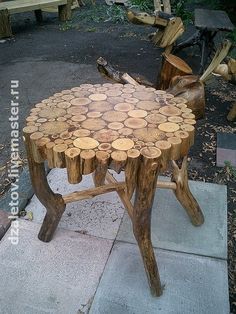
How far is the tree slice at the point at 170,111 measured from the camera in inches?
71.2

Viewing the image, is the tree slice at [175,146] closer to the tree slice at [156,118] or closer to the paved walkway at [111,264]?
the tree slice at [156,118]

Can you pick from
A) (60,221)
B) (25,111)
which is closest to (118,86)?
(60,221)

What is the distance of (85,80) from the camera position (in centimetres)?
465

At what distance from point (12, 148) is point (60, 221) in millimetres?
1226

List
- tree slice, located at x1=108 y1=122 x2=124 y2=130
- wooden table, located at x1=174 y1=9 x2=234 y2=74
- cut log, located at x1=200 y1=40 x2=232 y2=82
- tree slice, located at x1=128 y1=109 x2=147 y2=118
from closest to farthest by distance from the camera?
tree slice, located at x1=108 y1=122 x2=124 y2=130
tree slice, located at x1=128 y1=109 x2=147 y2=118
cut log, located at x1=200 y1=40 x2=232 y2=82
wooden table, located at x1=174 y1=9 x2=234 y2=74

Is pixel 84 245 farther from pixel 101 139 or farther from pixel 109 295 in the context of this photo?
pixel 101 139

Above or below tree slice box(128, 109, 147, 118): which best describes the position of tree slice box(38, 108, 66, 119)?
below

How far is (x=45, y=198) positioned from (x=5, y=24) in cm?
536

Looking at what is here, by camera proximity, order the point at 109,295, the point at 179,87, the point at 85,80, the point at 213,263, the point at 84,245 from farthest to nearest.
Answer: the point at 85,80, the point at 179,87, the point at 84,245, the point at 213,263, the point at 109,295

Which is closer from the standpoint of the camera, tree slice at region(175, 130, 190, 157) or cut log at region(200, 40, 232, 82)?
tree slice at region(175, 130, 190, 157)

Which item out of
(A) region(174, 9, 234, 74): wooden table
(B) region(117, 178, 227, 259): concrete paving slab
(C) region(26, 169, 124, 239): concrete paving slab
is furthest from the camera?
(A) region(174, 9, 234, 74): wooden table

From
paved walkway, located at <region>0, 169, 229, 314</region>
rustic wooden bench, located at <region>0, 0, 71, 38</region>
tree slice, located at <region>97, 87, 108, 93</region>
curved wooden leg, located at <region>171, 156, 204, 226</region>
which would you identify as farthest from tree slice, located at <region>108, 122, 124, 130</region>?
rustic wooden bench, located at <region>0, 0, 71, 38</region>

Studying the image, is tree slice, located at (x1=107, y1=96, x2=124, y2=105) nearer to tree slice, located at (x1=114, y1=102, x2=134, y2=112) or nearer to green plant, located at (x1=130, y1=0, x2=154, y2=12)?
tree slice, located at (x1=114, y1=102, x2=134, y2=112)

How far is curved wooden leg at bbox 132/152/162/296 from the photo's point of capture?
150 cm
